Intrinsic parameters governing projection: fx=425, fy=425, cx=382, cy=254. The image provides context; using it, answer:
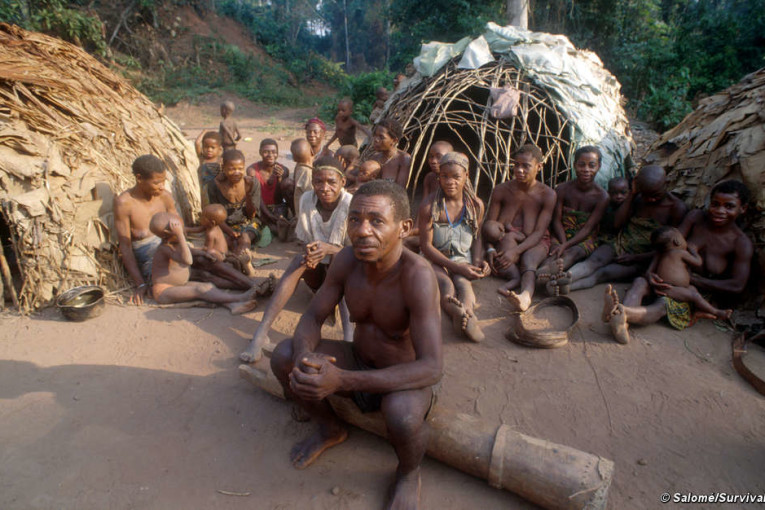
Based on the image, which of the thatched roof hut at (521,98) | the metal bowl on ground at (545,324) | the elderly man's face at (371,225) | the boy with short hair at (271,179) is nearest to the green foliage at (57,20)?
the boy with short hair at (271,179)

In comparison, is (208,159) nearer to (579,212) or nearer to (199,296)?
(199,296)

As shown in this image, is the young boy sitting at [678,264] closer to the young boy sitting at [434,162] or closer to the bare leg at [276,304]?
the young boy sitting at [434,162]

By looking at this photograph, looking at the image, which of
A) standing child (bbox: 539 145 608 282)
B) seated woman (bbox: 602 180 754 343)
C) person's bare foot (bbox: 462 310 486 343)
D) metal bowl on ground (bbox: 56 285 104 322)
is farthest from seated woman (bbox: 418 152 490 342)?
metal bowl on ground (bbox: 56 285 104 322)

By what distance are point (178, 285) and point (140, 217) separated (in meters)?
0.73

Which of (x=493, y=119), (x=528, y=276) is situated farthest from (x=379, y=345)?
(x=493, y=119)

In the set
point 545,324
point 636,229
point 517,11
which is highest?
point 517,11

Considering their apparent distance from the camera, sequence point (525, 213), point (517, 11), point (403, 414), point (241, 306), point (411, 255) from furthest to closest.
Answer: point (517, 11), point (525, 213), point (241, 306), point (411, 255), point (403, 414)

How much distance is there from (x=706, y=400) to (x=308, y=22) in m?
31.6

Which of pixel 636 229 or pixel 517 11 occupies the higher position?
pixel 517 11

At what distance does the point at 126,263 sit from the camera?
383cm

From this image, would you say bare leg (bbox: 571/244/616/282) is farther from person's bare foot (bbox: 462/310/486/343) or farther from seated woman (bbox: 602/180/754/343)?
person's bare foot (bbox: 462/310/486/343)

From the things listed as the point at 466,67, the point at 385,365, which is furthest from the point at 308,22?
the point at 385,365

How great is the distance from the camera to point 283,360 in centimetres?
208

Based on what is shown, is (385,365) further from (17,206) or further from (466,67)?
(466,67)
